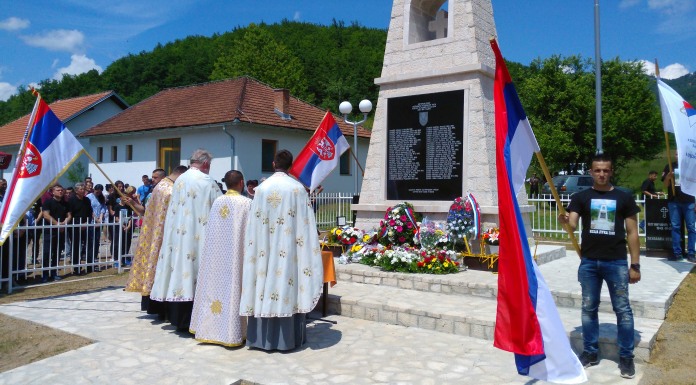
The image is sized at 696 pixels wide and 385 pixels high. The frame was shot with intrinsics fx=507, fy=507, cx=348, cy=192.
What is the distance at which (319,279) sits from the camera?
5.10m

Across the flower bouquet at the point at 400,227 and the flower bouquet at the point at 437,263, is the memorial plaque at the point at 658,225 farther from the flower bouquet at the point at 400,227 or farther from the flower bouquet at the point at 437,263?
the flower bouquet at the point at 400,227

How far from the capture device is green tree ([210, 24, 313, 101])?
44.3 meters

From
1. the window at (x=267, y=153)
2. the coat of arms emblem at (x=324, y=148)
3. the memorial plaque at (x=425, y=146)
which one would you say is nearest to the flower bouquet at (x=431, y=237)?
the memorial plaque at (x=425, y=146)

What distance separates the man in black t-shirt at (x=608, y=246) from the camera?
424 cm

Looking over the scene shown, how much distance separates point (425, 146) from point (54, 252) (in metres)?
7.37

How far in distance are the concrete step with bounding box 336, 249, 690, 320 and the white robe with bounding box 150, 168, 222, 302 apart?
300 centimetres

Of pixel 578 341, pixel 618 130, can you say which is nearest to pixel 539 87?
pixel 618 130

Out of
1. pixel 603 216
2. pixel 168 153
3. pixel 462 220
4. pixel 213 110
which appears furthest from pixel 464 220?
pixel 168 153

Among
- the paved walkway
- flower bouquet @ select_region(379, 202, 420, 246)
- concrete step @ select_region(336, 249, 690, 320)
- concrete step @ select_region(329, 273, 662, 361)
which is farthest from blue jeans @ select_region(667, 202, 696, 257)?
the paved walkway

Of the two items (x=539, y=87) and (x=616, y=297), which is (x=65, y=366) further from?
(x=539, y=87)

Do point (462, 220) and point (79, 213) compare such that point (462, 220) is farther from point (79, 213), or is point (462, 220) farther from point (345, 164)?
point (345, 164)

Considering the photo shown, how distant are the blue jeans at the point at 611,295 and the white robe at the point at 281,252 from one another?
2.46 m

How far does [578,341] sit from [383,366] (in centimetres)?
196

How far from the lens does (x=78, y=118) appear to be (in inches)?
1283
